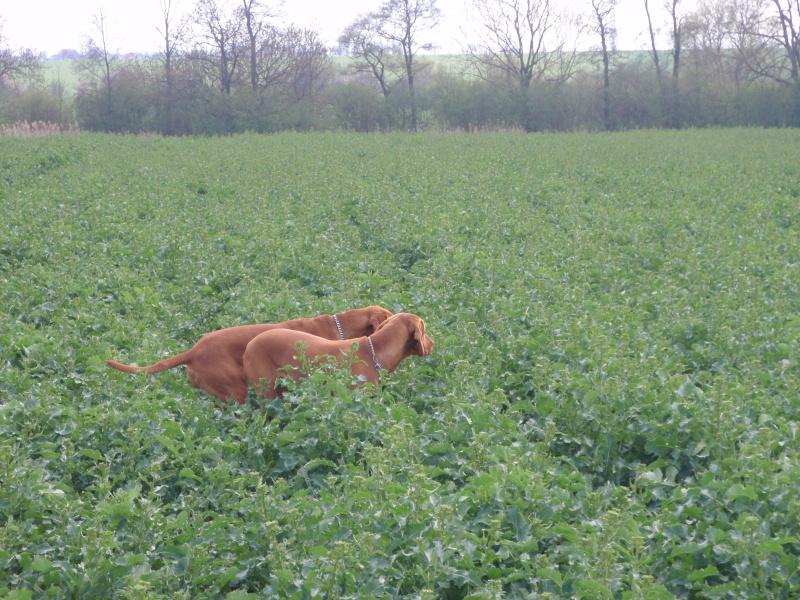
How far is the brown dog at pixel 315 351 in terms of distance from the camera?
235 inches

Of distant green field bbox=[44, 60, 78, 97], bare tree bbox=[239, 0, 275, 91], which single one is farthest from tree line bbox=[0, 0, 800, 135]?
distant green field bbox=[44, 60, 78, 97]

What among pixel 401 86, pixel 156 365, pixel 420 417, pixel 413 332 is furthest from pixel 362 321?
pixel 401 86

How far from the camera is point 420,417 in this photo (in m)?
5.49

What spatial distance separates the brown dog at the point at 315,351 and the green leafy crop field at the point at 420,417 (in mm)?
165

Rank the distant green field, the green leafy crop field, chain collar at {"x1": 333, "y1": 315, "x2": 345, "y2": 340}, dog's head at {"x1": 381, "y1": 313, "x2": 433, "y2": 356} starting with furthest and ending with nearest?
the distant green field
chain collar at {"x1": 333, "y1": 315, "x2": 345, "y2": 340}
dog's head at {"x1": 381, "y1": 313, "x2": 433, "y2": 356}
the green leafy crop field

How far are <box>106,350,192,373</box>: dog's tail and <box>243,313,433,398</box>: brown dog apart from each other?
461 millimetres

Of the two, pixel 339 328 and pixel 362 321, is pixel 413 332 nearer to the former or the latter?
pixel 362 321

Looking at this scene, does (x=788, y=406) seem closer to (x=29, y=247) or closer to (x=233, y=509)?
(x=233, y=509)

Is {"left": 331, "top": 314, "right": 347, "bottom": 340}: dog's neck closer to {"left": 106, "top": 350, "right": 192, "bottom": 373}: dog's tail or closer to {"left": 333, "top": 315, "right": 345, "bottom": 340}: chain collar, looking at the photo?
{"left": 333, "top": 315, "right": 345, "bottom": 340}: chain collar

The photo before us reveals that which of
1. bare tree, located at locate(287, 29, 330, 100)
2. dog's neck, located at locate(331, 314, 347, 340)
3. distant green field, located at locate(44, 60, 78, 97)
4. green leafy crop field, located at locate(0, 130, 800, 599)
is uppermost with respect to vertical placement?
distant green field, located at locate(44, 60, 78, 97)

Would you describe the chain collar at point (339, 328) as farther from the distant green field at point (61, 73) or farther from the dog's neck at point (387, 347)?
the distant green field at point (61, 73)

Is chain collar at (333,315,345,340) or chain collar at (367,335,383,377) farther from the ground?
chain collar at (333,315,345,340)

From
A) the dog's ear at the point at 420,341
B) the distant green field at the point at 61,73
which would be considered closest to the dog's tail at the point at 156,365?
the dog's ear at the point at 420,341

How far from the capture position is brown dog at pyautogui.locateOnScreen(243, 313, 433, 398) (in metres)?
5.98
